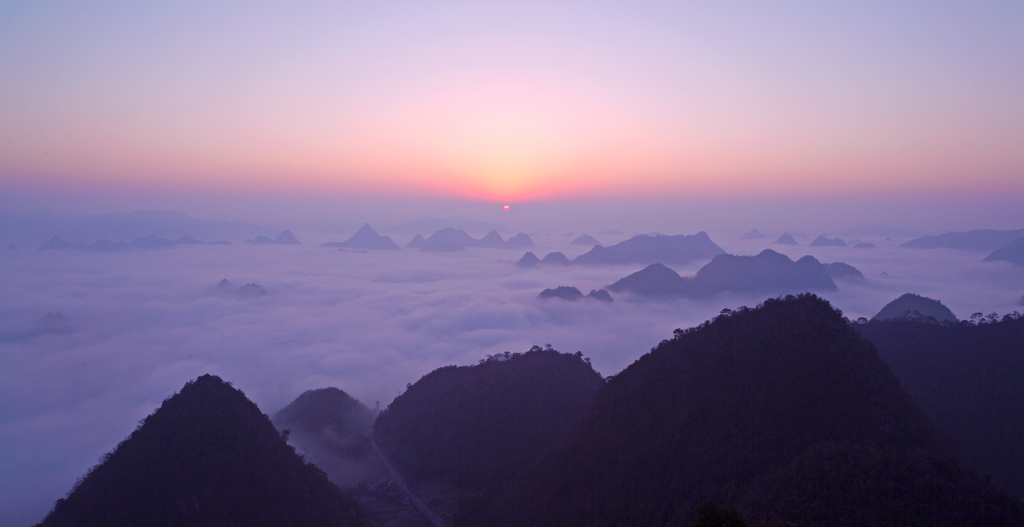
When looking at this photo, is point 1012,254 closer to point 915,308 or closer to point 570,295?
point 915,308

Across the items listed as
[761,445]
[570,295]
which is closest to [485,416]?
[761,445]

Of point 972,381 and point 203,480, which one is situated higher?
point 972,381

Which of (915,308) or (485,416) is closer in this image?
(485,416)

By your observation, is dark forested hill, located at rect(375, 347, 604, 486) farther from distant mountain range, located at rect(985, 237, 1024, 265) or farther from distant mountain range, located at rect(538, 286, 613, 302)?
distant mountain range, located at rect(985, 237, 1024, 265)

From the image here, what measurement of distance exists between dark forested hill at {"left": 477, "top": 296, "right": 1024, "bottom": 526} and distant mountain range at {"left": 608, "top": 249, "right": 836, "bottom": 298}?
92.8 meters

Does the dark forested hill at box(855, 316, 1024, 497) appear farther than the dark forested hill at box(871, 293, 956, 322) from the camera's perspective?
No

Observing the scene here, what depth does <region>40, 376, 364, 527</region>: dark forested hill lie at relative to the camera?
29266 millimetres

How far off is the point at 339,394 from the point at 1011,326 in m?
70.9

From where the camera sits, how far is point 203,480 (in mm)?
30672

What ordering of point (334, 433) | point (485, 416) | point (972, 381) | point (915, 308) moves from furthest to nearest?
point (915, 308)
point (334, 433)
point (485, 416)
point (972, 381)

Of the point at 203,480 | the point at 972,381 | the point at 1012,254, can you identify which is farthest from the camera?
the point at 1012,254

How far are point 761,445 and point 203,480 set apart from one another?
33462 millimetres

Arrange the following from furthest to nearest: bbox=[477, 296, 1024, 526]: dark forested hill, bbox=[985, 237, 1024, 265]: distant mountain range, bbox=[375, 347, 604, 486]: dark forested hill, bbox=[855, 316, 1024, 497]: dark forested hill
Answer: bbox=[985, 237, 1024, 265]: distant mountain range, bbox=[375, 347, 604, 486]: dark forested hill, bbox=[855, 316, 1024, 497]: dark forested hill, bbox=[477, 296, 1024, 526]: dark forested hill

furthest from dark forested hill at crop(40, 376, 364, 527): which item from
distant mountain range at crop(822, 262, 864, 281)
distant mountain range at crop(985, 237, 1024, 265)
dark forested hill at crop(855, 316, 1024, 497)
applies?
distant mountain range at crop(985, 237, 1024, 265)
